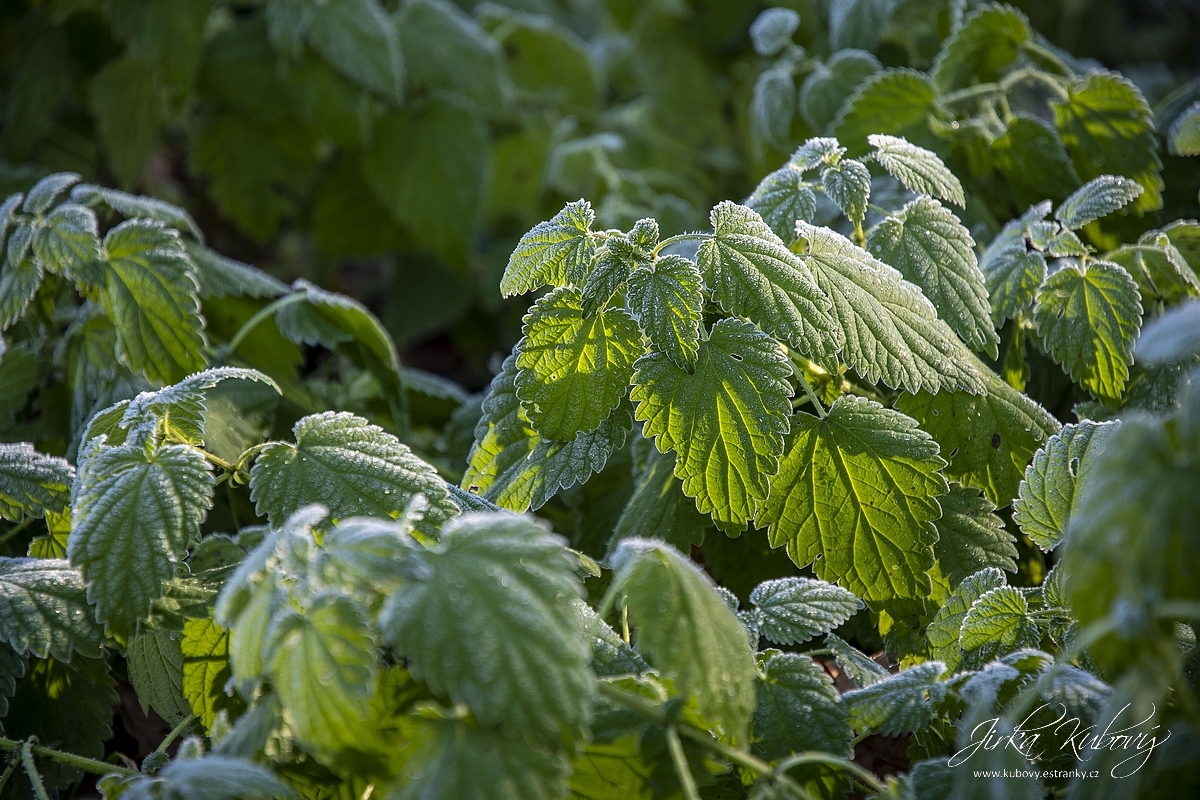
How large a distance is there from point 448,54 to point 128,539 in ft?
6.02

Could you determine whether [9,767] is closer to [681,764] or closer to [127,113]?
[681,764]

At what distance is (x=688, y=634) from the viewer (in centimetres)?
91

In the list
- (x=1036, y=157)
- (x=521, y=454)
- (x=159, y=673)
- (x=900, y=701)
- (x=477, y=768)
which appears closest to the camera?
(x=477, y=768)

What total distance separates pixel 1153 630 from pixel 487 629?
0.54 metres

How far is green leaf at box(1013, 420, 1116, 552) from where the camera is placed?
115cm

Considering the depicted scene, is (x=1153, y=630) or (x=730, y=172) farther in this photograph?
(x=730, y=172)

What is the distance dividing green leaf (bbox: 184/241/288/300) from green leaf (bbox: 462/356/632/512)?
0.65 meters

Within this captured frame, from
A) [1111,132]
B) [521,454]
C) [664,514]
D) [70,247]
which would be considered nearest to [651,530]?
[664,514]

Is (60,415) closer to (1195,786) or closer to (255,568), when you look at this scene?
(255,568)

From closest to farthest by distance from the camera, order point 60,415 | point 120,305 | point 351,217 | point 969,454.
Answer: point 969,454
point 120,305
point 60,415
point 351,217

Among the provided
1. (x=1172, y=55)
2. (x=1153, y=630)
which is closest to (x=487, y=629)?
(x=1153, y=630)

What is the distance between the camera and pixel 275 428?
174cm

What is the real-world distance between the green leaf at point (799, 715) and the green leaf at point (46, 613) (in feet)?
2.73

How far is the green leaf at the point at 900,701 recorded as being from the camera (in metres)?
1.02
